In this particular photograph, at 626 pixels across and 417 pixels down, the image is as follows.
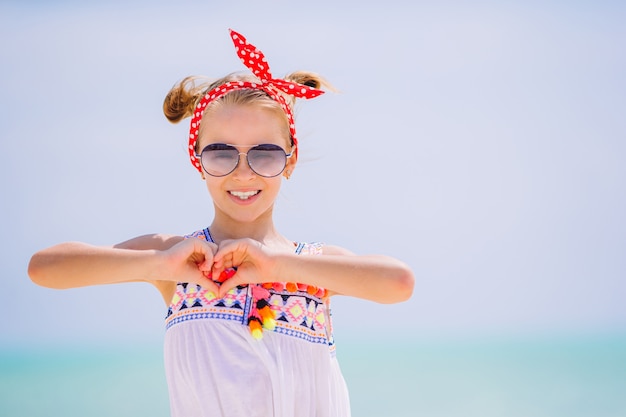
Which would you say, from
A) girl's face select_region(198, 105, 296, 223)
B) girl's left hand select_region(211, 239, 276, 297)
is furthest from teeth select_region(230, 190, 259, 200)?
girl's left hand select_region(211, 239, 276, 297)

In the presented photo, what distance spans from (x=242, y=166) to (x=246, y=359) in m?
0.54

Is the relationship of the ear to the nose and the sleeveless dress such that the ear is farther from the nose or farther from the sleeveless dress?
the sleeveless dress

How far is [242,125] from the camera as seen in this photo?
8.84 ft

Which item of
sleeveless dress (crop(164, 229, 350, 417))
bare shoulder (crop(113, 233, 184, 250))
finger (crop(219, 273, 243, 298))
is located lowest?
sleeveless dress (crop(164, 229, 350, 417))

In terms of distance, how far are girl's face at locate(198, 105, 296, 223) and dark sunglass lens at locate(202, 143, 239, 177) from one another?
0.6 inches

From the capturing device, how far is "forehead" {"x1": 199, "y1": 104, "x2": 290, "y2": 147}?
8.83 feet

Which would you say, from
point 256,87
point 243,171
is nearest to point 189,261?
point 243,171

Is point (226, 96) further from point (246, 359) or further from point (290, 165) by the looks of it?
point (246, 359)

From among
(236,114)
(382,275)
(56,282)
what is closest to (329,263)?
(382,275)

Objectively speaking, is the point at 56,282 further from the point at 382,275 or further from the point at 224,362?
the point at 382,275

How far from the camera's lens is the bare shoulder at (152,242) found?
8.65 feet

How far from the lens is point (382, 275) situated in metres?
2.52

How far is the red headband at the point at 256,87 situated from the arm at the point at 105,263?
0.46m

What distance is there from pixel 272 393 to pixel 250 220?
0.51 metres
